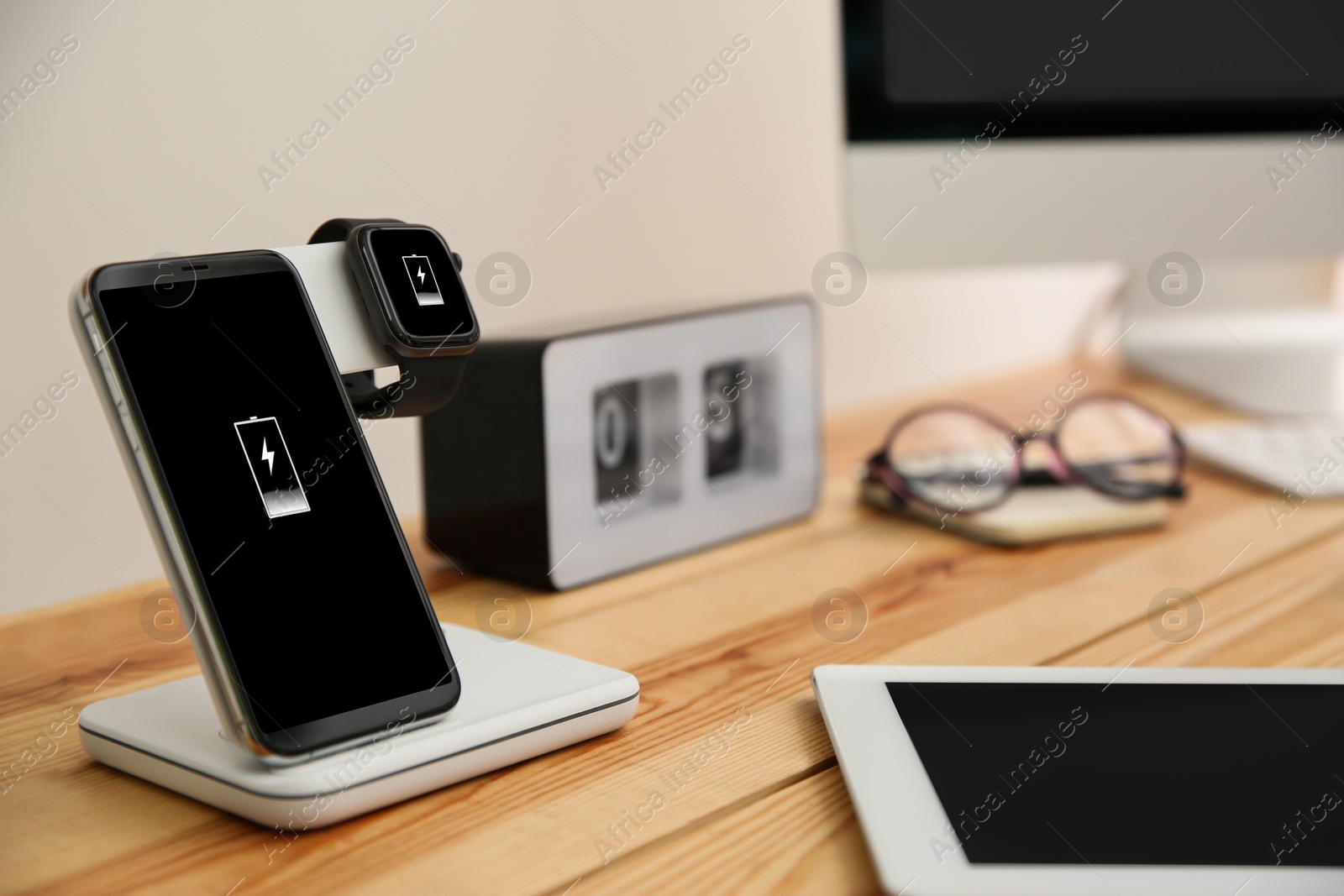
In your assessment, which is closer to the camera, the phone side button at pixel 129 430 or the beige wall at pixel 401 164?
the phone side button at pixel 129 430

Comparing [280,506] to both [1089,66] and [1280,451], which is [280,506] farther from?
[1280,451]

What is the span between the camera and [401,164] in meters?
0.77

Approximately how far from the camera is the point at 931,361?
123cm

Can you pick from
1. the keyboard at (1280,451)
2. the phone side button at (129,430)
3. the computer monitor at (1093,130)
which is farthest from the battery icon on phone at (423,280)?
the keyboard at (1280,451)

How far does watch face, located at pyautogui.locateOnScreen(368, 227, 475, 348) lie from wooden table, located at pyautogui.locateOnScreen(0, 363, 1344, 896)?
6.8 inches

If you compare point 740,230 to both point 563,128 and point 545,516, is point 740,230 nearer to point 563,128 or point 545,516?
point 563,128

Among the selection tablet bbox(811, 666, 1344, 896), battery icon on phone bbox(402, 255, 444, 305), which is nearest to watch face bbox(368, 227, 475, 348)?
battery icon on phone bbox(402, 255, 444, 305)

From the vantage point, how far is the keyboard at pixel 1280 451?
2.62 ft

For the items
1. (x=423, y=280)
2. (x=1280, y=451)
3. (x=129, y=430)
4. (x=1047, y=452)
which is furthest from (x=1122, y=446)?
(x=129, y=430)

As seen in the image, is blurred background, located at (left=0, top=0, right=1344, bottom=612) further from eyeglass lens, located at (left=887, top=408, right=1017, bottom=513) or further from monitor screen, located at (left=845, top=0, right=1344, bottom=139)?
eyeglass lens, located at (left=887, top=408, right=1017, bottom=513)

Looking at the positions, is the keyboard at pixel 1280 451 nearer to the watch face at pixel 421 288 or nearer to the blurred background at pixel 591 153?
the blurred background at pixel 591 153

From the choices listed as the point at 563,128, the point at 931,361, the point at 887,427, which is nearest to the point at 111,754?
the point at 563,128

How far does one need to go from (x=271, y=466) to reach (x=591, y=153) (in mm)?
563

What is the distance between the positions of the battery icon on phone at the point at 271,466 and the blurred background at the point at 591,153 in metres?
0.31
